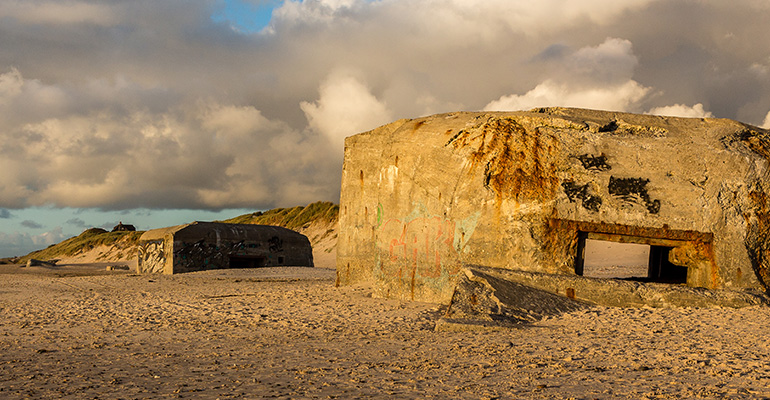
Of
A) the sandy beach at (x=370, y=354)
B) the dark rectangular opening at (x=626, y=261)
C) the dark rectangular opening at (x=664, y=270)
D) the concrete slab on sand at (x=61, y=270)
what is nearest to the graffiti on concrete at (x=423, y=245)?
the sandy beach at (x=370, y=354)

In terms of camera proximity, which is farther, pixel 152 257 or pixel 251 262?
pixel 251 262

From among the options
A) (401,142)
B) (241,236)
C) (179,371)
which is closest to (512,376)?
(179,371)

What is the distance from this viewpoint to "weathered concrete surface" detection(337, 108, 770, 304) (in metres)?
6.86

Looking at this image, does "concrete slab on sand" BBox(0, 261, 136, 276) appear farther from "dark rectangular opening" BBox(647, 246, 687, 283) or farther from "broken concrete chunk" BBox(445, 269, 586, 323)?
"dark rectangular opening" BBox(647, 246, 687, 283)

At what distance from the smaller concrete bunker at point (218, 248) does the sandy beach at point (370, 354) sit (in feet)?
32.7

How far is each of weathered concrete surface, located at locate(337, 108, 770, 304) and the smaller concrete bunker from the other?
10988 millimetres

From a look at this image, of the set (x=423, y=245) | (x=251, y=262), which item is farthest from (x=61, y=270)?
(x=423, y=245)

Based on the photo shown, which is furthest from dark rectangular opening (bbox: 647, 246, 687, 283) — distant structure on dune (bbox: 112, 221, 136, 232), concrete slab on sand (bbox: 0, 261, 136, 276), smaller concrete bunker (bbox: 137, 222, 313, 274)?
distant structure on dune (bbox: 112, 221, 136, 232)

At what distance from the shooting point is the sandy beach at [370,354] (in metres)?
3.32

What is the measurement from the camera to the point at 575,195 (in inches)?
274

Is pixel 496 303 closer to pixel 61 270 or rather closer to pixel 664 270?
pixel 664 270

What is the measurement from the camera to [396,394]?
3205mm

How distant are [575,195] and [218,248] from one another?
13261 millimetres

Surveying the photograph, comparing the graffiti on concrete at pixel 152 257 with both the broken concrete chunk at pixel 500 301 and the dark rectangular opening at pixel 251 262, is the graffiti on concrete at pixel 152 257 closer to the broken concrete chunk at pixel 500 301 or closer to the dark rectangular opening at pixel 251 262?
the dark rectangular opening at pixel 251 262
